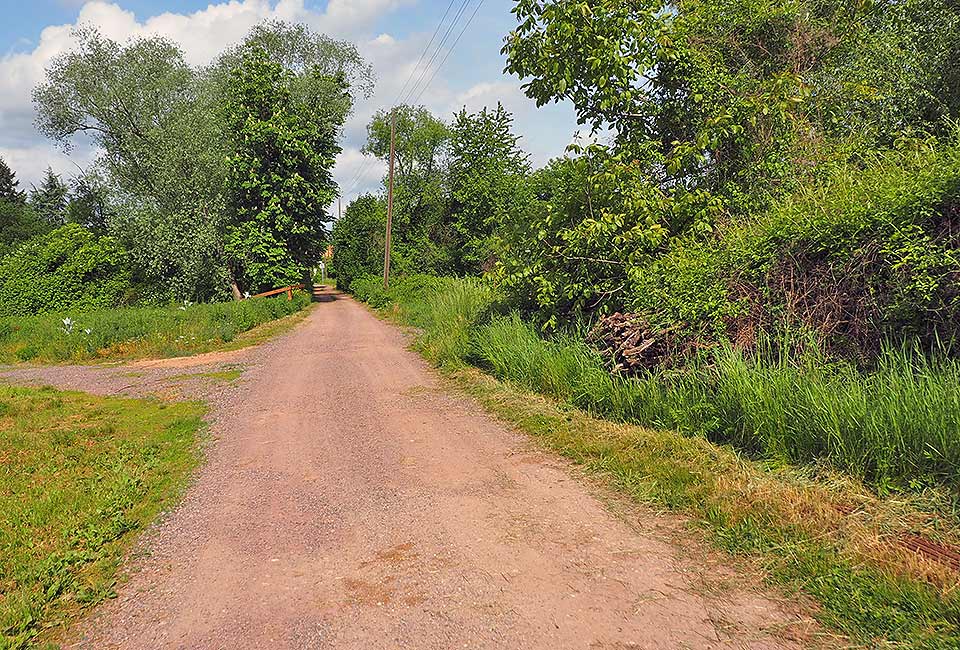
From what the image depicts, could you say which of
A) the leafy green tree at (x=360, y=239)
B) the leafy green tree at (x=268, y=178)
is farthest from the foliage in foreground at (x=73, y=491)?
the leafy green tree at (x=360, y=239)

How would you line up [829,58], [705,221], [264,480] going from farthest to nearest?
[829,58]
[705,221]
[264,480]

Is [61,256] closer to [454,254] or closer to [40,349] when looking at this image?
[40,349]

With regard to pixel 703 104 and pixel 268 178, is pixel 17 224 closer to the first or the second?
pixel 268 178

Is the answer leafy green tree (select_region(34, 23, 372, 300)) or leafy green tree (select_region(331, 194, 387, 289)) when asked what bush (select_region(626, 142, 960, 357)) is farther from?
leafy green tree (select_region(331, 194, 387, 289))

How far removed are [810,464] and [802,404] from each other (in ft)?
1.58

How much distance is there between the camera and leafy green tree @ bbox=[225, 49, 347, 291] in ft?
100

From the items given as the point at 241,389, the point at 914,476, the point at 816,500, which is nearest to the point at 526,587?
the point at 816,500

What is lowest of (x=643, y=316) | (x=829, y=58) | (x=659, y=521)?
(x=659, y=521)

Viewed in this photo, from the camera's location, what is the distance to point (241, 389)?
10180 millimetres

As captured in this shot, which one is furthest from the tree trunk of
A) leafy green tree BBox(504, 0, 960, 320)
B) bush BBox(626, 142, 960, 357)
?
bush BBox(626, 142, 960, 357)

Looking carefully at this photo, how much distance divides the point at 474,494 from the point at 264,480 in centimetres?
201

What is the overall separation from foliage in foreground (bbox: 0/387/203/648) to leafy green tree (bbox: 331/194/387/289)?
39.6m

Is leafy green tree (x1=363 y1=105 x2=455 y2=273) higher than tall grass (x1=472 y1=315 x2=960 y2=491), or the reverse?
leafy green tree (x1=363 y1=105 x2=455 y2=273)

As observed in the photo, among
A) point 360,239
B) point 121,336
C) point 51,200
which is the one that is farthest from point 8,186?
point 121,336
